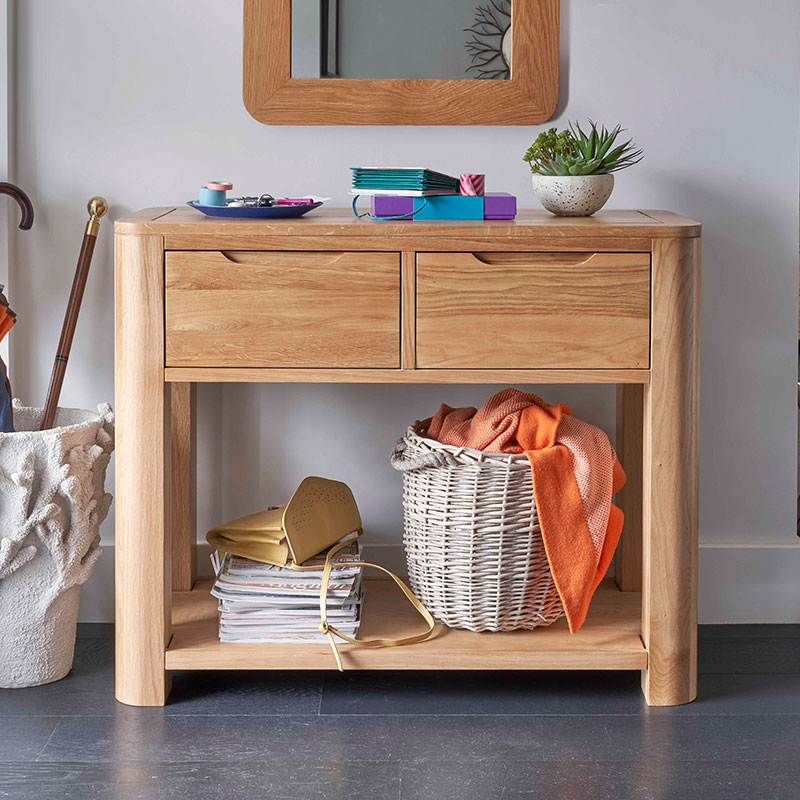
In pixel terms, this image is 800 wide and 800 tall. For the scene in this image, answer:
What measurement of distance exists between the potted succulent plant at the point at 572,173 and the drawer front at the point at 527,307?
0.61 feet

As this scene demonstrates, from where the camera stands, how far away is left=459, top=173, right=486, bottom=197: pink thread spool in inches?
73.4

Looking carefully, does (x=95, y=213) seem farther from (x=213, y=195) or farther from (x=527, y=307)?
(x=527, y=307)

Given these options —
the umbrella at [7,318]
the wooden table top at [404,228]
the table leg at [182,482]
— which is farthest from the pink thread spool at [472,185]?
the umbrella at [7,318]

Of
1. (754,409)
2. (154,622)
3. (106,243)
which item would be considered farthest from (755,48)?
(154,622)

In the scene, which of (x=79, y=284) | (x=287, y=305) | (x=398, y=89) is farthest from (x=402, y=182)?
(x=79, y=284)

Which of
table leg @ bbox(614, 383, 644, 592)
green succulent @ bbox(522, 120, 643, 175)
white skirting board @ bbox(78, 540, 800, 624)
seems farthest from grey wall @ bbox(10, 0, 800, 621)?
green succulent @ bbox(522, 120, 643, 175)

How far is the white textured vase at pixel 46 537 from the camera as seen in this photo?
5.96ft

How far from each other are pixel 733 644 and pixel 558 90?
1.17 meters

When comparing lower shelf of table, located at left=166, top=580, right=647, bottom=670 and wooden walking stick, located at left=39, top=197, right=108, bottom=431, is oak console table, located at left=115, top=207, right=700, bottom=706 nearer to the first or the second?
lower shelf of table, located at left=166, top=580, right=647, bottom=670

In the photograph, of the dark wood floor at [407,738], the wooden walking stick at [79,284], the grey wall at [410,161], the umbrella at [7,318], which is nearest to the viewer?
the dark wood floor at [407,738]

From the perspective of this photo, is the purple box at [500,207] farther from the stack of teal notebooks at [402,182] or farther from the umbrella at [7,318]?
the umbrella at [7,318]

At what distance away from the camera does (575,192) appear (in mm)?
1887

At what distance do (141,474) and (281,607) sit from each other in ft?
1.11

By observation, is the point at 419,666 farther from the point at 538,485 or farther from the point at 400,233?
the point at 400,233
